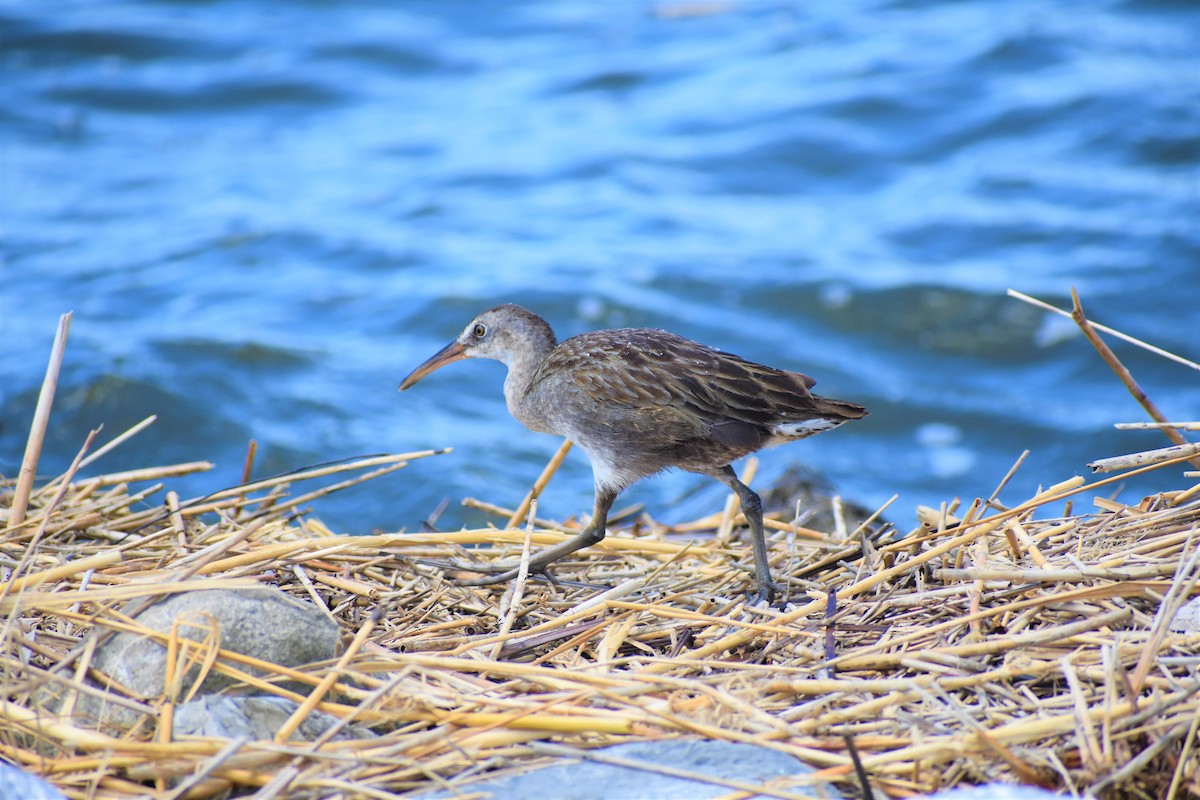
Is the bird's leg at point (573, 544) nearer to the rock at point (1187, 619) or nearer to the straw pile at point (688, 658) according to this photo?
the straw pile at point (688, 658)

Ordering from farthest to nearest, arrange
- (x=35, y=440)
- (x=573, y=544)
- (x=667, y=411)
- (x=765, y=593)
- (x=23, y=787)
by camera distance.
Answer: (x=573, y=544), (x=667, y=411), (x=35, y=440), (x=765, y=593), (x=23, y=787)

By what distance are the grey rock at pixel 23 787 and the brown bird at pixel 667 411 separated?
1.87 m

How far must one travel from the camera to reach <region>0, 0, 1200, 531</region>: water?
9039 millimetres

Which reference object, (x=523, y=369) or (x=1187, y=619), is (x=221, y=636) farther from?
(x=1187, y=619)

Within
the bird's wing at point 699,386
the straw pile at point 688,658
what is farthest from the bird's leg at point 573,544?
the bird's wing at point 699,386

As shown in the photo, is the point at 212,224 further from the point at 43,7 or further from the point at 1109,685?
the point at 1109,685

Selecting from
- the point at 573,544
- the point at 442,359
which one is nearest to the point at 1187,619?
the point at 573,544

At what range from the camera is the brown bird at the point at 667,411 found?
4555 mm

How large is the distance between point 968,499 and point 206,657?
20.5ft

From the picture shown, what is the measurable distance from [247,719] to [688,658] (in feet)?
4.01

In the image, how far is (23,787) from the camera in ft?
9.01

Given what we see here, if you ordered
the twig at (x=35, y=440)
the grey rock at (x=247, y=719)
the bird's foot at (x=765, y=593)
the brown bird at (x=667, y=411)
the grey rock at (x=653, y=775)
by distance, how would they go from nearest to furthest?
1. the grey rock at (x=653, y=775)
2. the grey rock at (x=247, y=719)
3. the bird's foot at (x=765, y=593)
4. the twig at (x=35, y=440)
5. the brown bird at (x=667, y=411)

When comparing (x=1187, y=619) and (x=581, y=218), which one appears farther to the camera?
(x=581, y=218)

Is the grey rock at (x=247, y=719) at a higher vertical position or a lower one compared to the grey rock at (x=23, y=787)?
lower
